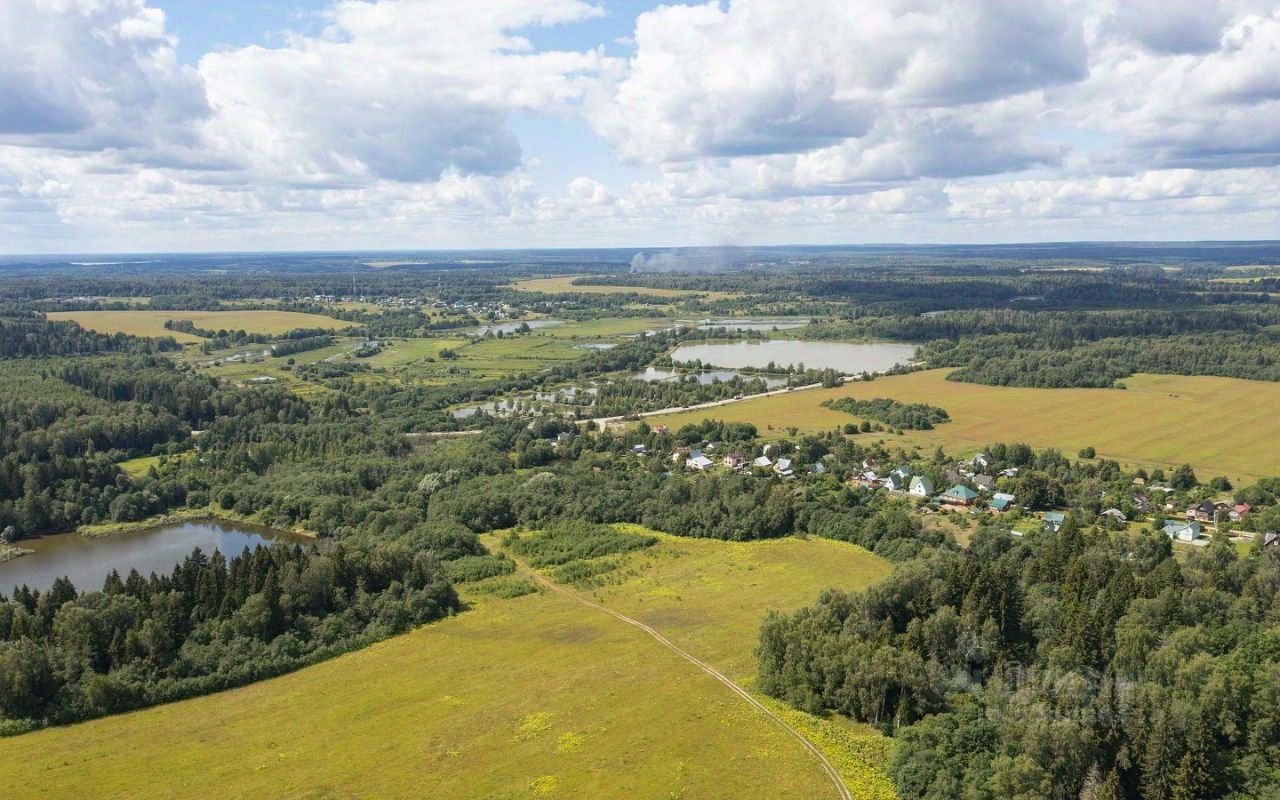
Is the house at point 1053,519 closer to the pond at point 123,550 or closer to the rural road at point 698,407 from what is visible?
the rural road at point 698,407

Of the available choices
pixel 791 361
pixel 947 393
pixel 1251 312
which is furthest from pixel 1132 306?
pixel 947 393

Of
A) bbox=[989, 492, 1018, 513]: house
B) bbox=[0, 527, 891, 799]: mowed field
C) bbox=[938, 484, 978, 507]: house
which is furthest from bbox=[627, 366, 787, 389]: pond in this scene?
bbox=[0, 527, 891, 799]: mowed field

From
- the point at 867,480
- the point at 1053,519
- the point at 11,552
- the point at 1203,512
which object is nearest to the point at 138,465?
the point at 11,552

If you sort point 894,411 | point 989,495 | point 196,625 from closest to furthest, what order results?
1. point 196,625
2. point 989,495
3. point 894,411

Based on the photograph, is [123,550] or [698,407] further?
[698,407]

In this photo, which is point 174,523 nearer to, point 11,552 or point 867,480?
point 11,552

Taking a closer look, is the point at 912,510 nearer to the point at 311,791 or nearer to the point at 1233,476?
the point at 1233,476

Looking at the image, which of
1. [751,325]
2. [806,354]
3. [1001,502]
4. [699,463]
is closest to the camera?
[1001,502]

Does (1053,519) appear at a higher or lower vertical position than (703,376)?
higher
